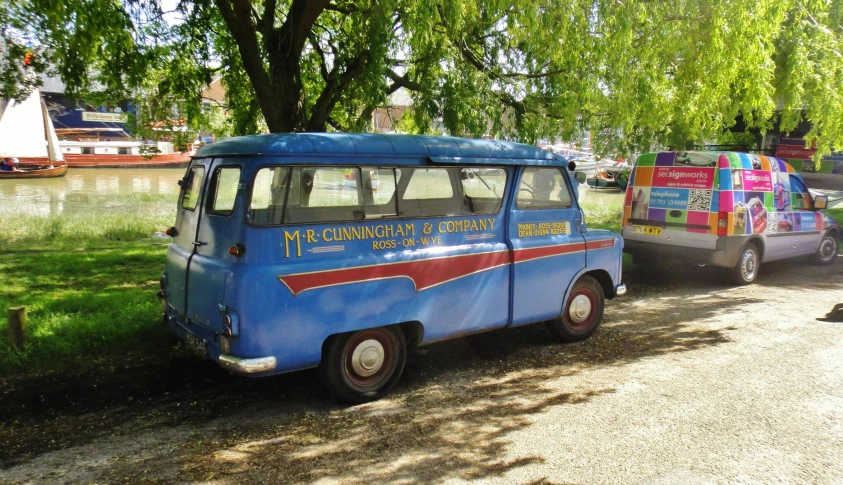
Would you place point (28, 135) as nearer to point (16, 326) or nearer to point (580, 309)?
point (16, 326)

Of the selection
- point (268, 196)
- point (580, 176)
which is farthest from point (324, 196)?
point (580, 176)

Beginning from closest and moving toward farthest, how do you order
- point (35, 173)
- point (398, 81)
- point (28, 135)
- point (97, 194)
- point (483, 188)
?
1. point (483, 188)
2. point (398, 81)
3. point (97, 194)
4. point (28, 135)
5. point (35, 173)

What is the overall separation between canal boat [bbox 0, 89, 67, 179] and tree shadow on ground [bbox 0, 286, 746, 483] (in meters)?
30.0

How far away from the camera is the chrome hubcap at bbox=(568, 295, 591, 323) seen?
6.65 meters

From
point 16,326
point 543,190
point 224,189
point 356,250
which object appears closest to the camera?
point 224,189

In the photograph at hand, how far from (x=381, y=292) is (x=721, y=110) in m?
9.42

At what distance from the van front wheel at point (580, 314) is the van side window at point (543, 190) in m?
0.98

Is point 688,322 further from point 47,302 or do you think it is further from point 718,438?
point 47,302

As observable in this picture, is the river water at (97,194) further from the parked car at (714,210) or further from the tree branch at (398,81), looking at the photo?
the parked car at (714,210)

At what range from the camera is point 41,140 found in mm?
32750

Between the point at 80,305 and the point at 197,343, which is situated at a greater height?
the point at 197,343

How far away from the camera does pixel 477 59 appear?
31.8 ft

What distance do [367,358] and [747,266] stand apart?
7.69 meters

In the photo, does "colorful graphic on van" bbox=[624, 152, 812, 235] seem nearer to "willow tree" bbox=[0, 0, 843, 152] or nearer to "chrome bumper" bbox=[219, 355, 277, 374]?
"willow tree" bbox=[0, 0, 843, 152]
